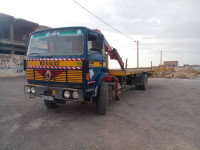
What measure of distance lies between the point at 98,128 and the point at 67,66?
5.72 feet

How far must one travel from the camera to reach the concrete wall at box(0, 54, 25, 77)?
14949 millimetres

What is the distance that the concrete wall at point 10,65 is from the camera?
49.0 ft

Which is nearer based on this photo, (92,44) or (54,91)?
(54,91)

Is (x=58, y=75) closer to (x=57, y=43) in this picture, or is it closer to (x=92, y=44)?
(x=57, y=43)

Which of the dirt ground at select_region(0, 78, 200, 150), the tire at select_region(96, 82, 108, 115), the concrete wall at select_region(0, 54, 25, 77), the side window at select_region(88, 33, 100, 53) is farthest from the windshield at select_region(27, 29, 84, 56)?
the concrete wall at select_region(0, 54, 25, 77)

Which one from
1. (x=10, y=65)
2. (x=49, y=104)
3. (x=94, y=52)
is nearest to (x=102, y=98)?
(x=94, y=52)

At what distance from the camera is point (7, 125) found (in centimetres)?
400

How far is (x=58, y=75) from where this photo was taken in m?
4.14

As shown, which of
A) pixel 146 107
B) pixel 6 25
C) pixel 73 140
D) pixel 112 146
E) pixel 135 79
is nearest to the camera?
A: pixel 112 146

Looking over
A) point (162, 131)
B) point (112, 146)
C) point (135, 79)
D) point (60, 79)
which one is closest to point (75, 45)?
point (60, 79)

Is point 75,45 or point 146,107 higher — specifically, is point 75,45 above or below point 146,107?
above

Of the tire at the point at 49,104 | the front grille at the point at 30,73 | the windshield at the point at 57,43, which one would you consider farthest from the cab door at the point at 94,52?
the tire at the point at 49,104

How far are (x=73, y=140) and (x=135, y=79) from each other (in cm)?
648

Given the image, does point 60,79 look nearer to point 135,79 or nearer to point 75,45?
point 75,45
